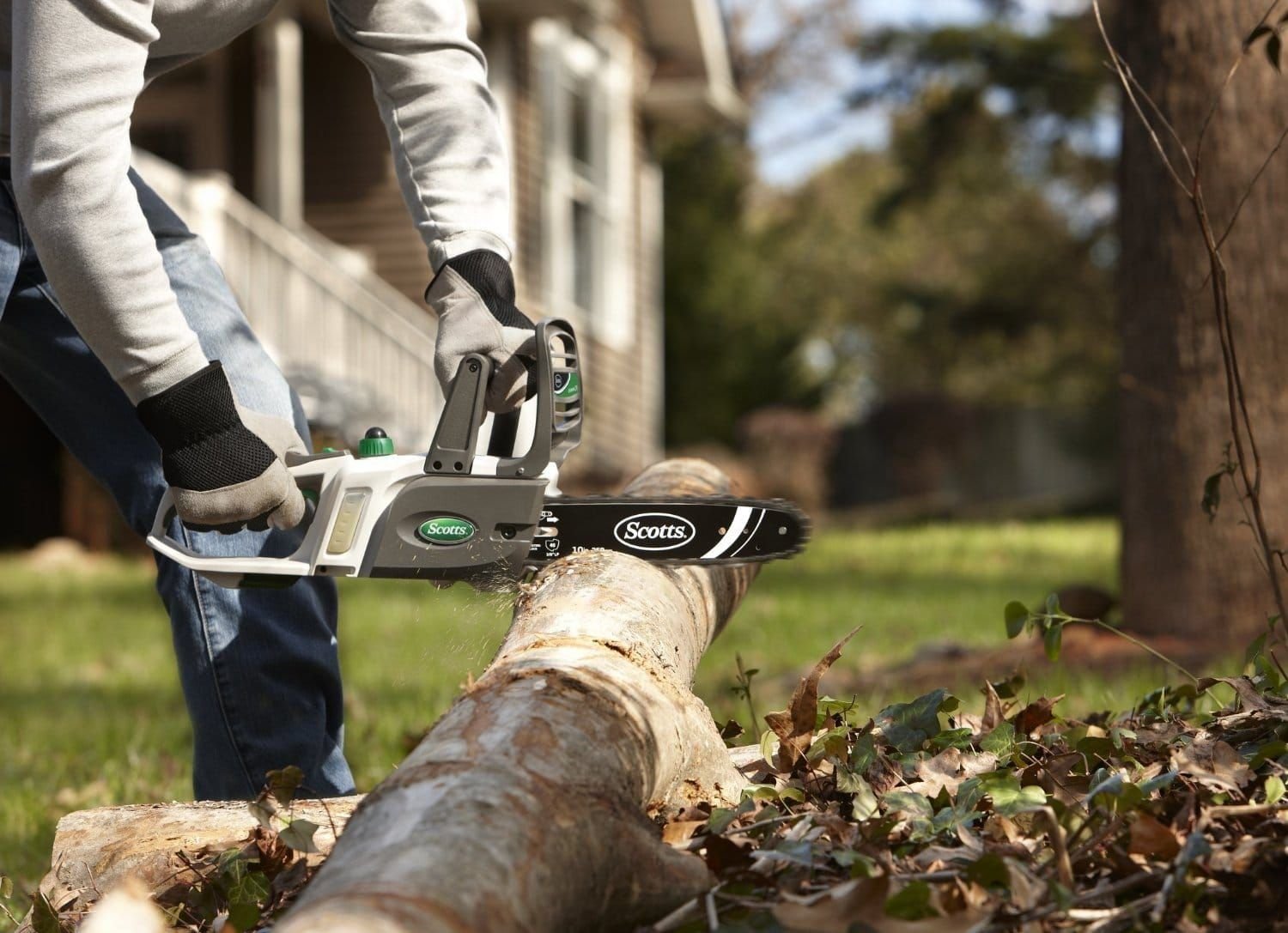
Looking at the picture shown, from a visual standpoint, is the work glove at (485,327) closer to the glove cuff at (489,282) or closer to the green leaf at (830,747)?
the glove cuff at (489,282)

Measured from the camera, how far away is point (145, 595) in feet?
26.5

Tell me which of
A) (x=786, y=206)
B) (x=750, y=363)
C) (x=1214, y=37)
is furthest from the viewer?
(x=786, y=206)

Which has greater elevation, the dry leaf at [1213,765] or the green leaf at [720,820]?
the dry leaf at [1213,765]

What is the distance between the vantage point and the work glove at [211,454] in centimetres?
213

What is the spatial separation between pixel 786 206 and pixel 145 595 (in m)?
32.9

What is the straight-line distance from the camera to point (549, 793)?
1574 mm

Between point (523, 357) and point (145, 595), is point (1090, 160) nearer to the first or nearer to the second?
point (145, 595)

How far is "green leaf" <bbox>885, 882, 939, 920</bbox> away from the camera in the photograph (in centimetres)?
146

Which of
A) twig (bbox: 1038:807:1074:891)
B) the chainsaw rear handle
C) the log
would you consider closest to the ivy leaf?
the log

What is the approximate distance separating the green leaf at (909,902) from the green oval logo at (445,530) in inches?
42.2

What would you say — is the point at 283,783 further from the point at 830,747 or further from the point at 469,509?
the point at 830,747

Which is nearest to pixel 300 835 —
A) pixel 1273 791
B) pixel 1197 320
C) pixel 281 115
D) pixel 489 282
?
pixel 489 282

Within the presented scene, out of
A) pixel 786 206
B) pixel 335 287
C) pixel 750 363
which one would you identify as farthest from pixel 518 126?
pixel 786 206

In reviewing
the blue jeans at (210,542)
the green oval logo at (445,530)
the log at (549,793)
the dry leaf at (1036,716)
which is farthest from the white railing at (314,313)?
the log at (549,793)
